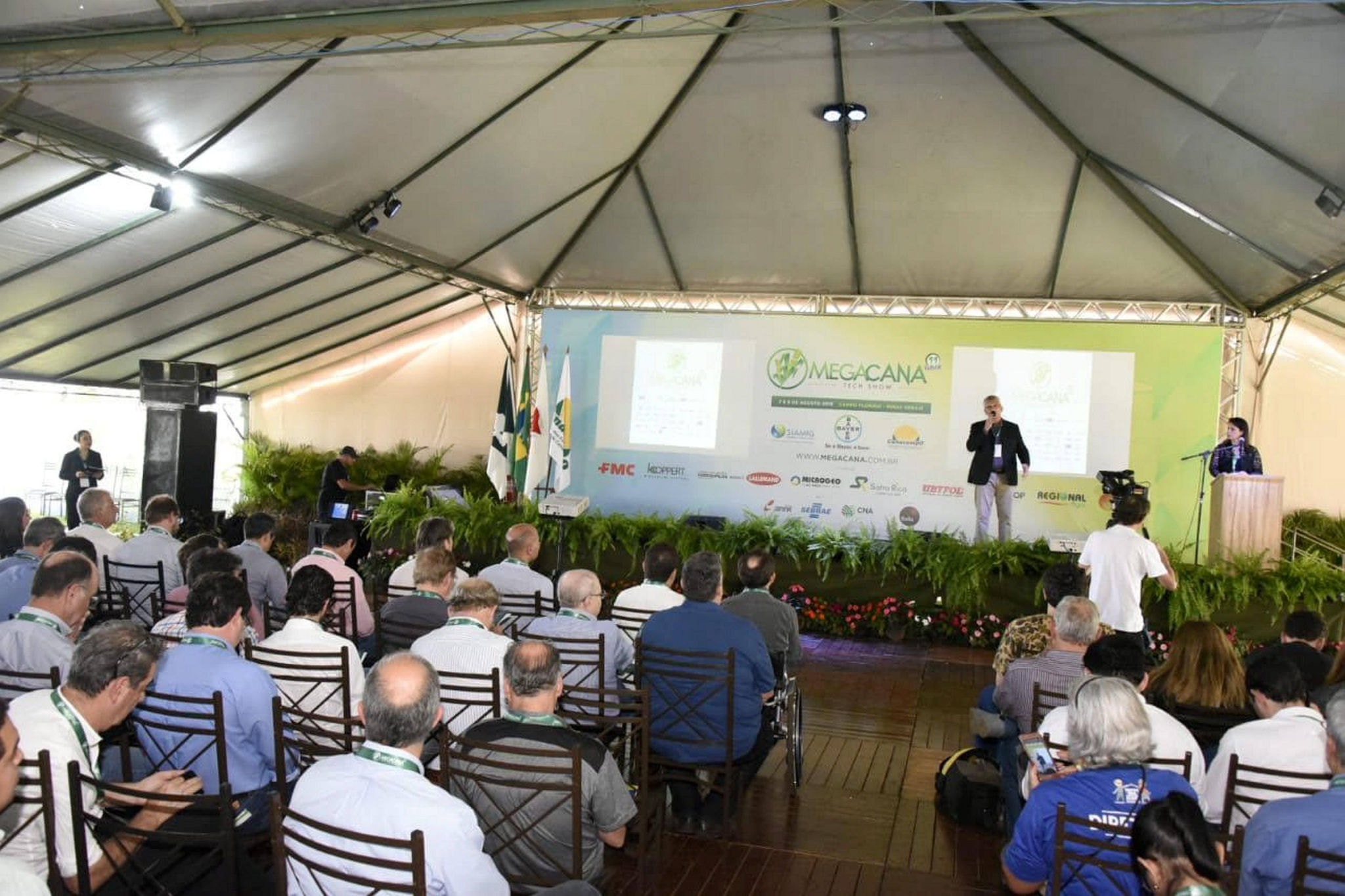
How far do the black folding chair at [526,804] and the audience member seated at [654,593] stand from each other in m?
2.15

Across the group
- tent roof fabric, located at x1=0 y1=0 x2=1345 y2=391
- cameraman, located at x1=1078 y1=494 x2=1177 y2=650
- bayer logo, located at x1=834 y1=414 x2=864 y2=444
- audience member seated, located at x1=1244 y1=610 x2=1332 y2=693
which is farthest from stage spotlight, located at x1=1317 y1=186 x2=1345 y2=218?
bayer logo, located at x1=834 y1=414 x2=864 y2=444

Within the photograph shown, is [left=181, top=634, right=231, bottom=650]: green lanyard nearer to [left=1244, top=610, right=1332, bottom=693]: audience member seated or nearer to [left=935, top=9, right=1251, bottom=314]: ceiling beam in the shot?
[left=1244, top=610, right=1332, bottom=693]: audience member seated

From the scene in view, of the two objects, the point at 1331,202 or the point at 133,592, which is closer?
the point at 133,592

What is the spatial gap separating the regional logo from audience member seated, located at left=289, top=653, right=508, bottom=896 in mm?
9723

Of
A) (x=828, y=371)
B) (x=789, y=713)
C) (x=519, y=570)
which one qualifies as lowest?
(x=789, y=713)

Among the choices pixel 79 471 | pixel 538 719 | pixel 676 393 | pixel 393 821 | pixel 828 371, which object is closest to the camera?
pixel 393 821

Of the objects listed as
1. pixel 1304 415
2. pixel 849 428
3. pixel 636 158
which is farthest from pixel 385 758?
pixel 1304 415

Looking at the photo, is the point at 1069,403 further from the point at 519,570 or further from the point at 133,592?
the point at 133,592

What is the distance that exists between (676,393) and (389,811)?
1006cm

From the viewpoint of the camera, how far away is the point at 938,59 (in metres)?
7.89

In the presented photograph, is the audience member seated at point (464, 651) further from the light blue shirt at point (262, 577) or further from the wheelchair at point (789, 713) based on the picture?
the light blue shirt at point (262, 577)

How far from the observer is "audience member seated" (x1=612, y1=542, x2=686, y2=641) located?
15.9ft

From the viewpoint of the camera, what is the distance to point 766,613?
4.73m

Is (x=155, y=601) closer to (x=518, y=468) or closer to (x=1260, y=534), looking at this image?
(x=518, y=468)
